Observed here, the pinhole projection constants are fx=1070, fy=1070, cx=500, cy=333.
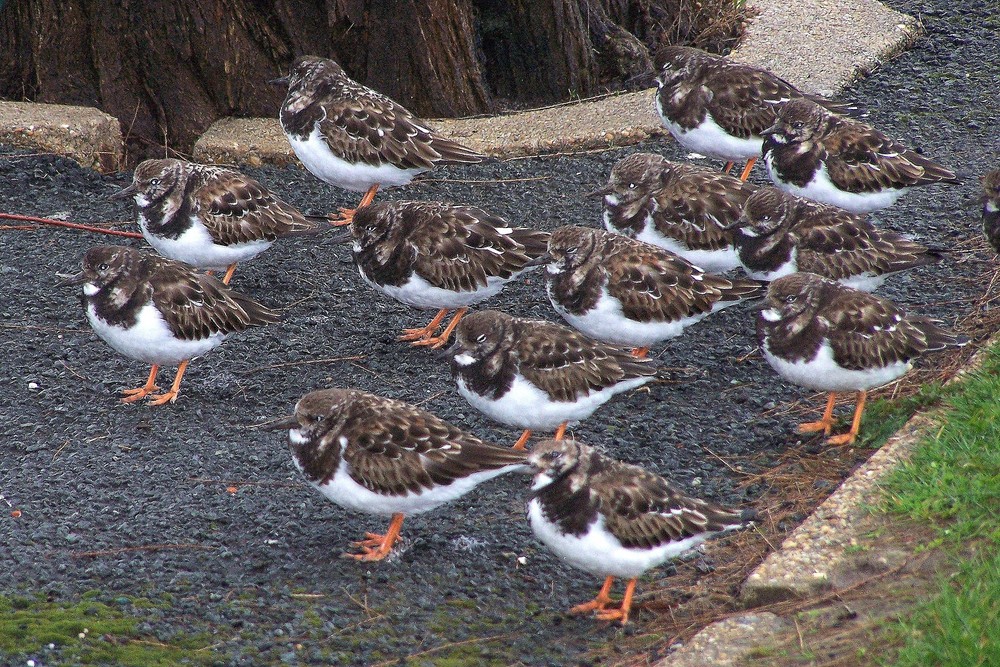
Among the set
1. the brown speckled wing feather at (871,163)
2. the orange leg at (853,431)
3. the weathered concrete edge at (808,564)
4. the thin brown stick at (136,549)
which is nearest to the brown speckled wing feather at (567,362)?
the orange leg at (853,431)

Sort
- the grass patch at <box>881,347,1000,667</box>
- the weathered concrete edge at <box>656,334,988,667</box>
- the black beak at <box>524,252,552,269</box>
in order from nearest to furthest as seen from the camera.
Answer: the grass patch at <box>881,347,1000,667</box>, the weathered concrete edge at <box>656,334,988,667</box>, the black beak at <box>524,252,552,269</box>

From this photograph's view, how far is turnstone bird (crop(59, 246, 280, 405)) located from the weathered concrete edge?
130 inches

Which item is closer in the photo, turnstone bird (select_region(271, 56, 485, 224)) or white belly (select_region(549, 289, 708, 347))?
white belly (select_region(549, 289, 708, 347))

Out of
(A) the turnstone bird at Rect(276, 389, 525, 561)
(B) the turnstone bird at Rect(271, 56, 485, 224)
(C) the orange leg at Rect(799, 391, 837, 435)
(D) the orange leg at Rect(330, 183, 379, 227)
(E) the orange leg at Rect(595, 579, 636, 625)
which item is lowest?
(C) the orange leg at Rect(799, 391, 837, 435)

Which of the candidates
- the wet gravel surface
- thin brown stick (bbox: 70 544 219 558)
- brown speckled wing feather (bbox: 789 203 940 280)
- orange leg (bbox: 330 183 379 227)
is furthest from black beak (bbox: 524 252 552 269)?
thin brown stick (bbox: 70 544 219 558)

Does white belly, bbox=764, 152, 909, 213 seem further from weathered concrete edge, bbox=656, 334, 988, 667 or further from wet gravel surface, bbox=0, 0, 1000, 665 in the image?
weathered concrete edge, bbox=656, 334, 988, 667

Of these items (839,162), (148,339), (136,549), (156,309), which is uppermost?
(156,309)

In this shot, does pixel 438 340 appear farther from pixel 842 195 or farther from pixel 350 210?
pixel 842 195

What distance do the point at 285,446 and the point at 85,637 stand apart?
1.75 metres

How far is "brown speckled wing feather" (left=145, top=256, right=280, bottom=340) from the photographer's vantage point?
19.5 ft

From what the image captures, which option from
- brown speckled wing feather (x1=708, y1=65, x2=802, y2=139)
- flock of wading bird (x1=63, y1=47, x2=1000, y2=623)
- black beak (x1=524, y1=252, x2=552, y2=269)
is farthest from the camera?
brown speckled wing feather (x1=708, y1=65, x2=802, y2=139)

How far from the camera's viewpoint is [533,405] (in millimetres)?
5266

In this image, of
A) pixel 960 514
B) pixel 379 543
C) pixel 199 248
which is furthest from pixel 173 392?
pixel 960 514

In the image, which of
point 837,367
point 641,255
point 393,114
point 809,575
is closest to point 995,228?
point 837,367
